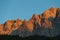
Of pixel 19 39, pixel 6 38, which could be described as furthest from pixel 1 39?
pixel 19 39

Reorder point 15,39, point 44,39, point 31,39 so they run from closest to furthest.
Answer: point 15,39
point 31,39
point 44,39

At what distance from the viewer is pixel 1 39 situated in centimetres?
4912

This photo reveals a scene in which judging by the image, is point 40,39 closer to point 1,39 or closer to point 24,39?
point 24,39

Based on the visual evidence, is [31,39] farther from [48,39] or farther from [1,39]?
[1,39]

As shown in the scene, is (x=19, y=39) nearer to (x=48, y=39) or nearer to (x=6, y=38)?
(x=6, y=38)

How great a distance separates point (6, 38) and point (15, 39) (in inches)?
102

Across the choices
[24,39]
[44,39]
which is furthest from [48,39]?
[24,39]

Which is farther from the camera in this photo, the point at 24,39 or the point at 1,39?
the point at 24,39

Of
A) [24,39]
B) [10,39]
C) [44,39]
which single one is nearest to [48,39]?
[44,39]

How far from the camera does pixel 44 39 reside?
6166 centimetres

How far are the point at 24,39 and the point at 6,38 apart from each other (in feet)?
21.2

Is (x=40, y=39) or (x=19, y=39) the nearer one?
(x=19, y=39)

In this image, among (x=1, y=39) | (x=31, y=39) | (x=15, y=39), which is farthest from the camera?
(x=31, y=39)

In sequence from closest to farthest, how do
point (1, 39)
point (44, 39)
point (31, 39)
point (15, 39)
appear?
point (1, 39) < point (15, 39) < point (31, 39) < point (44, 39)
